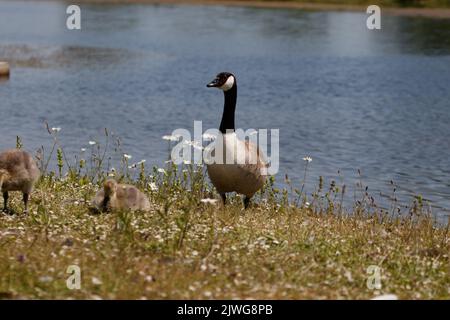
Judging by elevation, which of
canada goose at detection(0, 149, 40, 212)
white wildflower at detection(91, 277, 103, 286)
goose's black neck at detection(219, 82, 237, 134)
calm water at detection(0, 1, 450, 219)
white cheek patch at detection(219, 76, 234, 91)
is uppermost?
white cheek patch at detection(219, 76, 234, 91)

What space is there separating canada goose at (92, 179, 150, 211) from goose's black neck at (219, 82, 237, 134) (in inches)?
71.5

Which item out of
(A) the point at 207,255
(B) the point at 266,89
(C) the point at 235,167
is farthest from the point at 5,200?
(B) the point at 266,89

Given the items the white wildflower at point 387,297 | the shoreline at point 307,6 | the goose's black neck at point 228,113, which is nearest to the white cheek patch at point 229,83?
the goose's black neck at point 228,113

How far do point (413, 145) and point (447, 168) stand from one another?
3259mm

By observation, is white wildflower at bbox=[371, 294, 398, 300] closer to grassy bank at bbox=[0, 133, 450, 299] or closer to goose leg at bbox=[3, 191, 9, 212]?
grassy bank at bbox=[0, 133, 450, 299]

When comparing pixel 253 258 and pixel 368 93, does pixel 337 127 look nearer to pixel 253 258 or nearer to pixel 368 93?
pixel 368 93

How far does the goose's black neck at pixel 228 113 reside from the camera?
12484 mm

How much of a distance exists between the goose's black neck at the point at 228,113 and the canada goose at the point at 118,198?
1816 millimetres

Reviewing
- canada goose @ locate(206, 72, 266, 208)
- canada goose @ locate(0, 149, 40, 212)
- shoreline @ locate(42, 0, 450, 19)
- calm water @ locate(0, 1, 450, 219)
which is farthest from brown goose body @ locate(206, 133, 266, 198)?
shoreline @ locate(42, 0, 450, 19)

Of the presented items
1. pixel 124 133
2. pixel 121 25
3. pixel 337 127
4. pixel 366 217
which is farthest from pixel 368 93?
pixel 121 25

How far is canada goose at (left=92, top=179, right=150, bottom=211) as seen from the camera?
11086 millimetres

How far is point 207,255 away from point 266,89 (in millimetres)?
26851

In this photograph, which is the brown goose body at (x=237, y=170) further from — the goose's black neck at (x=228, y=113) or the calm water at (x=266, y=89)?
the calm water at (x=266, y=89)

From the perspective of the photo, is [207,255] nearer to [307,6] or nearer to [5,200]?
[5,200]
